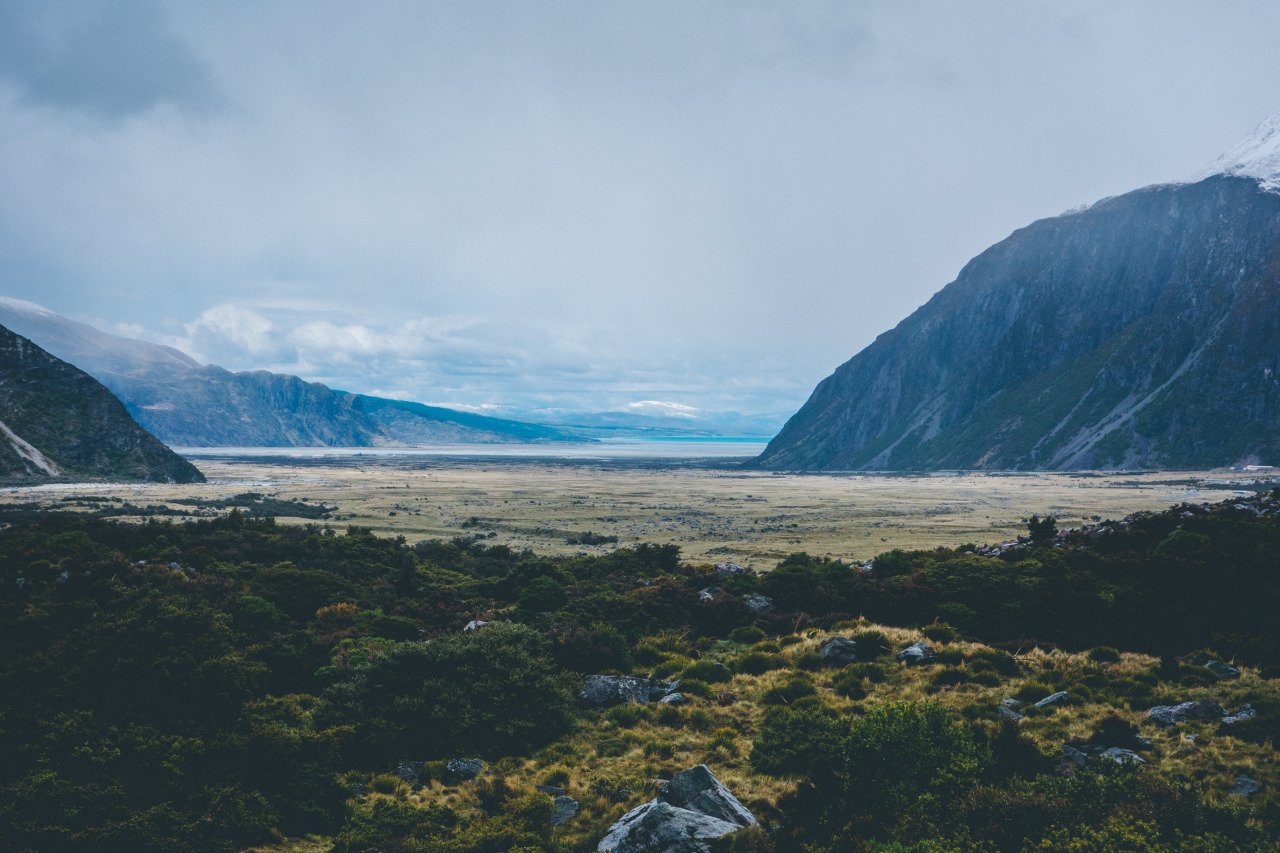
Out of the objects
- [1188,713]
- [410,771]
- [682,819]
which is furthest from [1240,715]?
[410,771]

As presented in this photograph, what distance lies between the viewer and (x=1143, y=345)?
6368 inches

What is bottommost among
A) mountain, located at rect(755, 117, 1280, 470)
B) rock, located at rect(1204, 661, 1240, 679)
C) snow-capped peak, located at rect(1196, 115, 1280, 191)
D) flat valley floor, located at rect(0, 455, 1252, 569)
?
flat valley floor, located at rect(0, 455, 1252, 569)

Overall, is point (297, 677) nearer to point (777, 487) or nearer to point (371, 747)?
point (371, 747)

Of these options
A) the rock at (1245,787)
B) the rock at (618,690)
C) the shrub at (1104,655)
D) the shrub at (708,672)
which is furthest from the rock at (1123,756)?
the rock at (618,690)

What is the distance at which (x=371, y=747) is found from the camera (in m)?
14.5

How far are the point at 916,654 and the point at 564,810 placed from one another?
11.2 metres

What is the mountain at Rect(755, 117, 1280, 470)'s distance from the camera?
140125 millimetres

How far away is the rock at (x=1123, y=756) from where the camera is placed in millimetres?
11703

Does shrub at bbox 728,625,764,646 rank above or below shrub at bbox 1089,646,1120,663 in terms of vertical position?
below

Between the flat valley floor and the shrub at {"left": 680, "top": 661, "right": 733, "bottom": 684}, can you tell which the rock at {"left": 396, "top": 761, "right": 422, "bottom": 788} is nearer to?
the shrub at {"left": 680, "top": 661, "right": 733, "bottom": 684}

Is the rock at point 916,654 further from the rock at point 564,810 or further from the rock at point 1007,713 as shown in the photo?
the rock at point 564,810

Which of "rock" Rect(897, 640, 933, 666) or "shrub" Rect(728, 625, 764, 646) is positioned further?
"shrub" Rect(728, 625, 764, 646)

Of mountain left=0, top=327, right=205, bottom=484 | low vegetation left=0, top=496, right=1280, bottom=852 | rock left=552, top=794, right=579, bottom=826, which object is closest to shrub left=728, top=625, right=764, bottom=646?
low vegetation left=0, top=496, right=1280, bottom=852

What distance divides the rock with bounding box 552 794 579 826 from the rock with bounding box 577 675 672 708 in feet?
15.8
